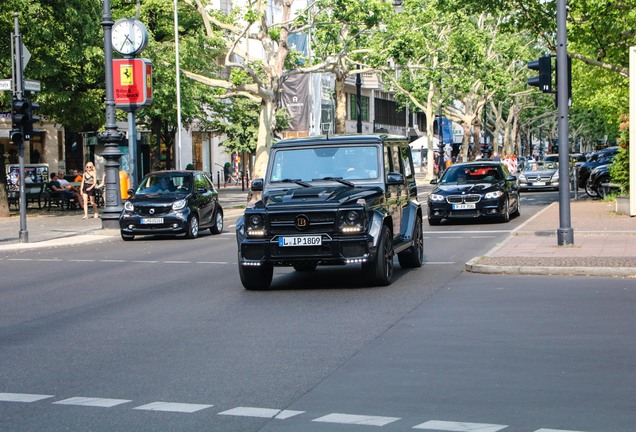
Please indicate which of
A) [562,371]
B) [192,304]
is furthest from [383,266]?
[562,371]

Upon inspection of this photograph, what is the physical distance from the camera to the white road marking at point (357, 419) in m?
6.88

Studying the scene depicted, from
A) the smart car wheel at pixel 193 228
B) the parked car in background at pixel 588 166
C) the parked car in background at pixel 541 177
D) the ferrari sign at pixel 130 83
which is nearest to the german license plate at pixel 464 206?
the smart car wheel at pixel 193 228

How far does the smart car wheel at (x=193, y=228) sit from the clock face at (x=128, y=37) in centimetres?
702

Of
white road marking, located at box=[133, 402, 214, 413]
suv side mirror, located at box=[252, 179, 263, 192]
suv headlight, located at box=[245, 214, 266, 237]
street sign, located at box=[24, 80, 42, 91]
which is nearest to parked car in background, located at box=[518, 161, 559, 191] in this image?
street sign, located at box=[24, 80, 42, 91]

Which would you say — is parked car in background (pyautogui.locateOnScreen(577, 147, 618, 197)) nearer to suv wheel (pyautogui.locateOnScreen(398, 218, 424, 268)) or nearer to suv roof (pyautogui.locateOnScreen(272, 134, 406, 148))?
suv wheel (pyautogui.locateOnScreen(398, 218, 424, 268))

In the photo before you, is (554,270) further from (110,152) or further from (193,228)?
(110,152)

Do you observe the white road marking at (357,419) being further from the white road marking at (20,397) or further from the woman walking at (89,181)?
the woman walking at (89,181)

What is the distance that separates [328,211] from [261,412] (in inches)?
264

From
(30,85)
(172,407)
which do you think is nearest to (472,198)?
(30,85)

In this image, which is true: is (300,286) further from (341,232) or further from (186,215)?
(186,215)

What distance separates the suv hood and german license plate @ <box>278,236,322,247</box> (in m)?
0.44

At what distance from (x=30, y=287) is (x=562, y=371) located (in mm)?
9445

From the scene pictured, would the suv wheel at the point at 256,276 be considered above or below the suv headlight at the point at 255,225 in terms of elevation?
below

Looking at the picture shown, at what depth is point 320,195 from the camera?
14.2m
